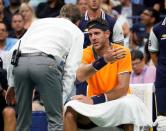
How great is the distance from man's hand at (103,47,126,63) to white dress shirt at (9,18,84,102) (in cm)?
32

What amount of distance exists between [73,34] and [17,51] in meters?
0.61

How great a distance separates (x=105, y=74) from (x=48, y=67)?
3.44 ft

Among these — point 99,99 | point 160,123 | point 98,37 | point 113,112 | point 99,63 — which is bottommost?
point 160,123

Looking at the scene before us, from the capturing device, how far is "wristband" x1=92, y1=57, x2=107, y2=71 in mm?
7414

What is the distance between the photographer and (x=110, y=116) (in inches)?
297

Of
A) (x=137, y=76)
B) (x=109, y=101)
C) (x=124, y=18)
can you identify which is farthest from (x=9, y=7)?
(x=109, y=101)

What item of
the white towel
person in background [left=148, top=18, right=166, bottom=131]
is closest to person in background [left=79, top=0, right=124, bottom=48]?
person in background [left=148, top=18, right=166, bottom=131]

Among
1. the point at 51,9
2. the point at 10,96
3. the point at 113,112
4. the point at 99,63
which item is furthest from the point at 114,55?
the point at 51,9

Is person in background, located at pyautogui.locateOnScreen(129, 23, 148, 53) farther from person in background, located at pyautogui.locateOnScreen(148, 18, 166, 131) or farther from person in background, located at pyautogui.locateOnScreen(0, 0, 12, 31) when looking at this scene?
person in background, located at pyautogui.locateOnScreen(148, 18, 166, 131)

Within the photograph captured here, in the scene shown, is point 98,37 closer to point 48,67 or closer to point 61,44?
point 61,44

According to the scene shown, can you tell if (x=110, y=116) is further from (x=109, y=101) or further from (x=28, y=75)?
(x=28, y=75)

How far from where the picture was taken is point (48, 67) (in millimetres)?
7016

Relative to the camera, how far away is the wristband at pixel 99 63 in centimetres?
741

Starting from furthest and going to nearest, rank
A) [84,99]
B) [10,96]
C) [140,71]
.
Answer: [140,71]
[84,99]
[10,96]
